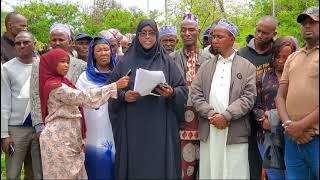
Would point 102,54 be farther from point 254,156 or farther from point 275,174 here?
point 275,174

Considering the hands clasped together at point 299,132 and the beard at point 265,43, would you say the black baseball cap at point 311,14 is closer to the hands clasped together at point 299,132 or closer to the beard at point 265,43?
the hands clasped together at point 299,132

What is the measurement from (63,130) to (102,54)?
0.96 metres

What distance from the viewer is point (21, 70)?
5352 mm

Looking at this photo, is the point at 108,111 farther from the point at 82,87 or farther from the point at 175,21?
the point at 175,21

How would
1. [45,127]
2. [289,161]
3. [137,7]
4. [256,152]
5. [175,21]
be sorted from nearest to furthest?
[289,161] → [45,127] → [256,152] → [175,21] → [137,7]

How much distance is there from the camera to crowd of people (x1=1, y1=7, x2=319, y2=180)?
4898 mm

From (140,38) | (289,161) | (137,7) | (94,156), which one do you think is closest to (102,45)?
(140,38)

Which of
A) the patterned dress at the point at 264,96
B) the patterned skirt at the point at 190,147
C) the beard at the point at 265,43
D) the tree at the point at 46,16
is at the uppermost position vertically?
the tree at the point at 46,16

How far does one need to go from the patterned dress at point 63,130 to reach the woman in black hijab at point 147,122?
258 millimetres

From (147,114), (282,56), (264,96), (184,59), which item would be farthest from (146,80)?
(282,56)

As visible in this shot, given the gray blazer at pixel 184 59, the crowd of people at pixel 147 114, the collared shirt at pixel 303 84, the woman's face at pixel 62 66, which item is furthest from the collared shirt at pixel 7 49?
the collared shirt at pixel 303 84

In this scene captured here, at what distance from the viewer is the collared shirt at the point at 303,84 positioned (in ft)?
13.9

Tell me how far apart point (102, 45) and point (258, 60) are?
178 centimetres

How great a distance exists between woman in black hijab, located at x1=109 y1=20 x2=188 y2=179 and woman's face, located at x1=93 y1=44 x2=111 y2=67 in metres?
0.27
